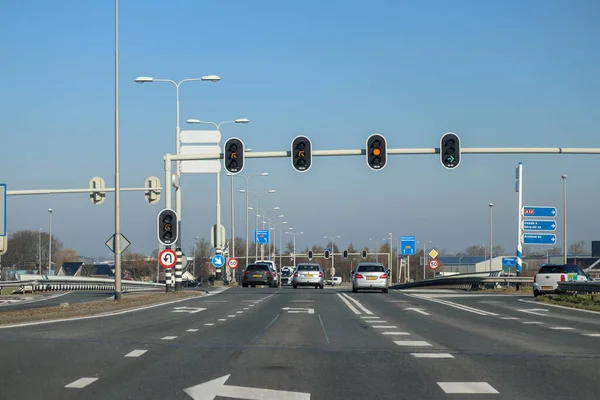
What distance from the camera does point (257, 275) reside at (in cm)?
5878

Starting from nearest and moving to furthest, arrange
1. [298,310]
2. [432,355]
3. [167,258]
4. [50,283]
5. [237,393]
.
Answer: [237,393]
[432,355]
[298,310]
[167,258]
[50,283]

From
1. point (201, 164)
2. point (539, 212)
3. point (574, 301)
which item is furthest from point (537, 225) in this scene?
point (201, 164)

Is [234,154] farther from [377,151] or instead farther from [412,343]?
[412,343]

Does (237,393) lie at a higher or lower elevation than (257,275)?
higher

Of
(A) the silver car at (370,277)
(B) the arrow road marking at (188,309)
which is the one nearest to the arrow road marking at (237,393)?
(B) the arrow road marking at (188,309)

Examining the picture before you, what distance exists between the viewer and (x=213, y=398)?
27.6 ft

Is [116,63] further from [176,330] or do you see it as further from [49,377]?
[49,377]

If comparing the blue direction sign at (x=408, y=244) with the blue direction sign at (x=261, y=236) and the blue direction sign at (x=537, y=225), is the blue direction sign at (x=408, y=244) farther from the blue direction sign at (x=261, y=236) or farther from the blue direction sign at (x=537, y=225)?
the blue direction sign at (x=537, y=225)

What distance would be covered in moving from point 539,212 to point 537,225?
2.82 feet

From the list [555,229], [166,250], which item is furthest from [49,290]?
[555,229]

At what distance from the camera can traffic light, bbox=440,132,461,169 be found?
30.4 m

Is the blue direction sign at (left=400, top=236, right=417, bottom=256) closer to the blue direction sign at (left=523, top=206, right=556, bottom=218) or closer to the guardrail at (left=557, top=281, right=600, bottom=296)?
the blue direction sign at (left=523, top=206, right=556, bottom=218)

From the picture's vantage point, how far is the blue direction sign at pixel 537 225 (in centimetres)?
4900

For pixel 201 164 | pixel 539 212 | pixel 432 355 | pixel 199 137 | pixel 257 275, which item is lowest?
pixel 257 275
